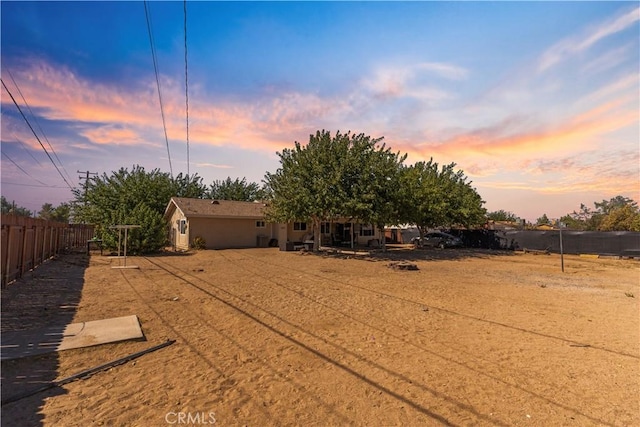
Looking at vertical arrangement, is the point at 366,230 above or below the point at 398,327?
above

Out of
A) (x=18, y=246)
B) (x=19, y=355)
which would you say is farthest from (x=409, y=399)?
(x=18, y=246)

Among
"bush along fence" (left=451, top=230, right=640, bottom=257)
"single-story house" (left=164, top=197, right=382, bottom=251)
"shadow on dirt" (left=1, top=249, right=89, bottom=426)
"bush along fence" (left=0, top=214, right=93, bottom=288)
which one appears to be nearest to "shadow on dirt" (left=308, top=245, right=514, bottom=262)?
"bush along fence" (left=451, top=230, right=640, bottom=257)

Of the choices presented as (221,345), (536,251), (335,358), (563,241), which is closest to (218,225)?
(221,345)

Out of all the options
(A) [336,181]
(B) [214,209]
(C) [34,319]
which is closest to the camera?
(C) [34,319]

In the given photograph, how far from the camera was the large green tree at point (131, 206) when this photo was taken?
20156 millimetres

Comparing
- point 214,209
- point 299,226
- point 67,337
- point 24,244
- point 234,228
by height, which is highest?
point 214,209

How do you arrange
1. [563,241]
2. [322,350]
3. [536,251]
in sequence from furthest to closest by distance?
[536,251] < [563,241] < [322,350]

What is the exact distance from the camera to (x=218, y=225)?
25.9 metres

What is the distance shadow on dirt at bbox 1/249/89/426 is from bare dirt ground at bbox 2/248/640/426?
0.10 ft

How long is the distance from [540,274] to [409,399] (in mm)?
14043

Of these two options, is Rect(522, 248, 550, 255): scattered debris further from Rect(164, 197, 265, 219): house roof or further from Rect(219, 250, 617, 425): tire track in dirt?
Answer: Rect(164, 197, 265, 219): house roof

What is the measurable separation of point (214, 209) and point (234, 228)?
2163 mm

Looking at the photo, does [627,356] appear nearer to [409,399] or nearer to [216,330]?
[409,399]

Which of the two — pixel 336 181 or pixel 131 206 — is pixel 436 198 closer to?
pixel 336 181
